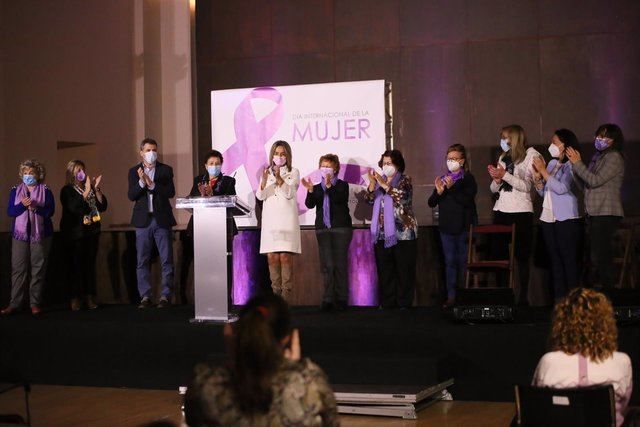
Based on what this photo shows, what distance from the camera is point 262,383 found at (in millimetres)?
2738

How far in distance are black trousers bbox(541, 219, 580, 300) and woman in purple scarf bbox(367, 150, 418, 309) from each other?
3.82ft

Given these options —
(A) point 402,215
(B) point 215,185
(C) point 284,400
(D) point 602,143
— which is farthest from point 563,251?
(C) point 284,400

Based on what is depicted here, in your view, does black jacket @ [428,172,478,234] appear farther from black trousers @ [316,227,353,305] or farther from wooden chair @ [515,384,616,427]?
wooden chair @ [515,384,616,427]

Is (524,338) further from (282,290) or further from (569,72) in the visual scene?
(569,72)

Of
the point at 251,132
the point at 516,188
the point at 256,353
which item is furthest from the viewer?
the point at 251,132

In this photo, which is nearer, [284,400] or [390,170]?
[284,400]

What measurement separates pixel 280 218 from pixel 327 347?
1432mm

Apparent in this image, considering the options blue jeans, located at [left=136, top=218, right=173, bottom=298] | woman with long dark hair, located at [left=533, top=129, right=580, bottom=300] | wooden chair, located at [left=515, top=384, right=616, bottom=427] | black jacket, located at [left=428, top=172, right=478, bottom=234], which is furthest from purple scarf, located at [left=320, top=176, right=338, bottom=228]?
wooden chair, located at [left=515, top=384, right=616, bottom=427]

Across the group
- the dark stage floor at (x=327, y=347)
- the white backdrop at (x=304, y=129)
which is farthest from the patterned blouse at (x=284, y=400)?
the white backdrop at (x=304, y=129)

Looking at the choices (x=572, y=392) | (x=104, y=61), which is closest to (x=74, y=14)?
(x=104, y=61)

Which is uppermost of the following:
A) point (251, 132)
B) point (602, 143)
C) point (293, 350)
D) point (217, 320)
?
point (251, 132)

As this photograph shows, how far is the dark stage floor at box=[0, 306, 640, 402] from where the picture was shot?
635 centimetres

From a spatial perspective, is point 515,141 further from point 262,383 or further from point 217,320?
point 262,383

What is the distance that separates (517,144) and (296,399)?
5.25 m
